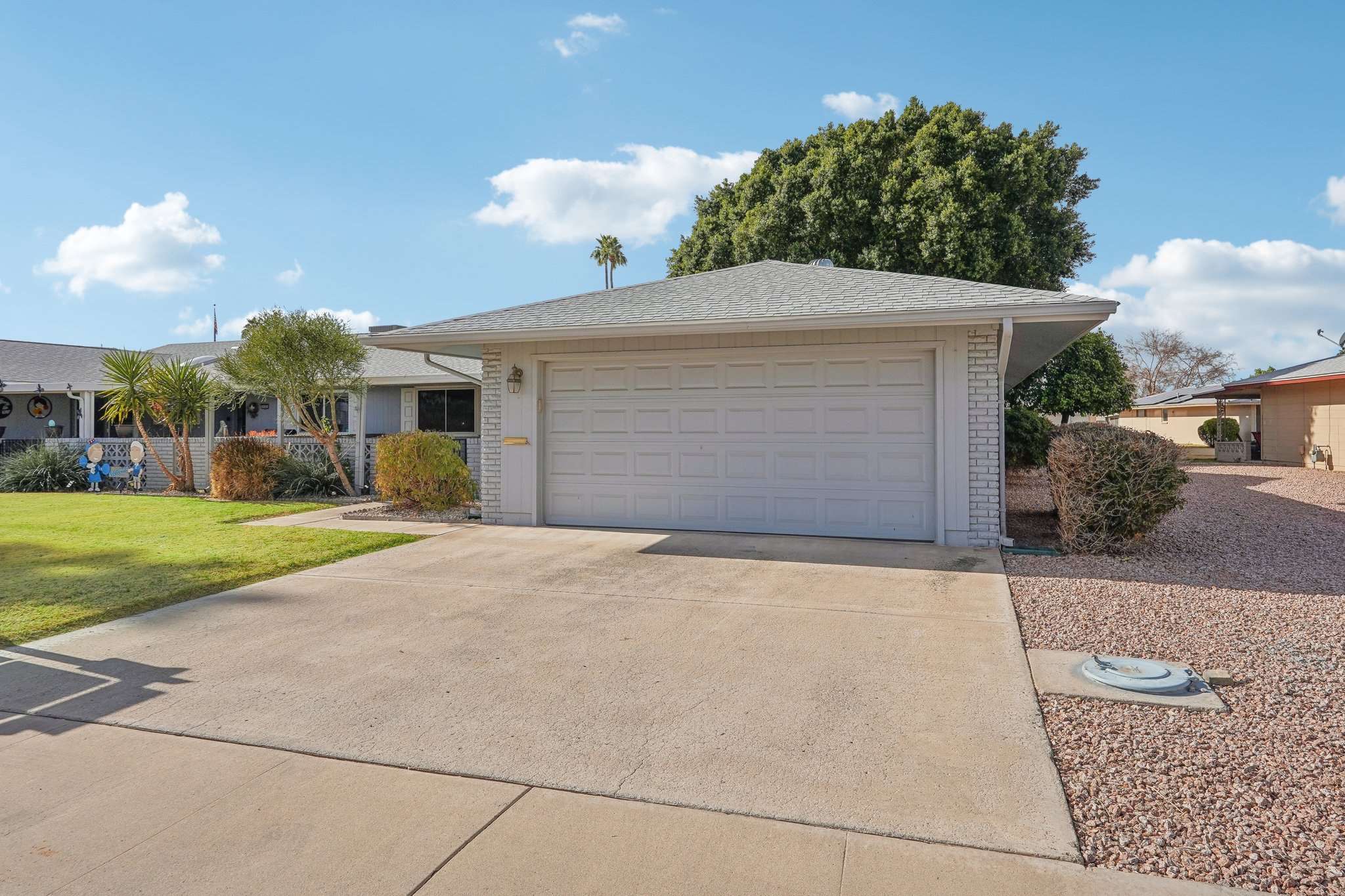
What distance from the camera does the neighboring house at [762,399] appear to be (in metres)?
8.31

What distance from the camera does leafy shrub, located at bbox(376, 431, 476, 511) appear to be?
11562 mm

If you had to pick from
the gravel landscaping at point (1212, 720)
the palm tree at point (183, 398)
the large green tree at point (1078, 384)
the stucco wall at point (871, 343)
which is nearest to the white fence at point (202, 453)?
the palm tree at point (183, 398)

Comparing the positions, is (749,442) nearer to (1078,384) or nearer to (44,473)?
(1078,384)

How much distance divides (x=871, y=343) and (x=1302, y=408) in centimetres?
2072

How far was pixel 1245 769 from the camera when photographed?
3049 millimetres

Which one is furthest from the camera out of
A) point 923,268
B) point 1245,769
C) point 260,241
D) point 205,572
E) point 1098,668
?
point 923,268

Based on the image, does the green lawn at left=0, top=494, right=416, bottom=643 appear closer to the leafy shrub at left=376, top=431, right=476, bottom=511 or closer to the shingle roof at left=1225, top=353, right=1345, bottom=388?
the leafy shrub at left=376, top=431, right=476, bottom=511

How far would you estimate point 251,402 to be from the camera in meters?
21.5

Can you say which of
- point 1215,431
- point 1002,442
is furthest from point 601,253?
point 1002,442

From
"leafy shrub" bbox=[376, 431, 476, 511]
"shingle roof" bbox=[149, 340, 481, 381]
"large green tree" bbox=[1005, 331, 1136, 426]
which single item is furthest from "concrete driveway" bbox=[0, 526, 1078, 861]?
"large green tree" bbox=[1005, 331, 1136, 426]

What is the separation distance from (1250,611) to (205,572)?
9329 mm

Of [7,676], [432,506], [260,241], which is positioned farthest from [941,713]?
[260,241]

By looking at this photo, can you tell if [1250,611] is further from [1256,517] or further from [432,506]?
[432,506]

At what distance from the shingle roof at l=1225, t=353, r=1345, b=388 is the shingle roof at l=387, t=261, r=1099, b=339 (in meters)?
15.9
